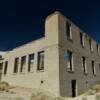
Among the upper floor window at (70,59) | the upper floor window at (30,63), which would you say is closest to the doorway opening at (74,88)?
the upper floor window at (70,59)

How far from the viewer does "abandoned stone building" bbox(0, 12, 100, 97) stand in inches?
635

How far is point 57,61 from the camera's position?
15.9m

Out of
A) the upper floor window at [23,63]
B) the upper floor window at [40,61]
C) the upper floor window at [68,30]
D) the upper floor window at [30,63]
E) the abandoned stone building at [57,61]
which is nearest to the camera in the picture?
the abandoned stone building at [57,61]

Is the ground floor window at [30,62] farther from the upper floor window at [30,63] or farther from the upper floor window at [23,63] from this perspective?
the upper floor window at [23,63]

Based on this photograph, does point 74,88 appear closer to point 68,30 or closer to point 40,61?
point 40,61

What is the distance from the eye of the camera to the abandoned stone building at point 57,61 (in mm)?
16141

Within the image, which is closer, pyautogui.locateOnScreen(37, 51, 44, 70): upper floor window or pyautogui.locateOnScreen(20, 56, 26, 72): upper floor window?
pyautogui.locateOnScreen(37, 51, 44, 70): upper floor window

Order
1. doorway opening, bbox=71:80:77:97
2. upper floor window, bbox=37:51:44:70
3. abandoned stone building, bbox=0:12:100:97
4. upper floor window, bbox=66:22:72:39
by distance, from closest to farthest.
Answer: abandoned stone building, bbox=0:12:100:97 < doorway opening, bbox=71:80:77:97 < upper floor window, bbox=37:51:44:70 < upper floor window, bbox=66:22:72:39

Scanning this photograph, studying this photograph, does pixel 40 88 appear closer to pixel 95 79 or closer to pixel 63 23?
pixel 63 23

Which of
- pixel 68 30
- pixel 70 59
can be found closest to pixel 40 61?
pixel 70 59

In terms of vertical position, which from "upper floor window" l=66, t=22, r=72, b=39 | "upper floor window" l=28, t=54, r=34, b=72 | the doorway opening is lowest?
the doorway opening

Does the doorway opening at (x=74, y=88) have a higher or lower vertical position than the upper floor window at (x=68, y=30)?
→ lower

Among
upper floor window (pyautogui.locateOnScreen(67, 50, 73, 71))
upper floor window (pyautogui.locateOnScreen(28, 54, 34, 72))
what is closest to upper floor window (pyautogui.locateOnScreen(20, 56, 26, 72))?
upper floor window (pyautogui.locateOnScreen(28, 54, 34, 72))

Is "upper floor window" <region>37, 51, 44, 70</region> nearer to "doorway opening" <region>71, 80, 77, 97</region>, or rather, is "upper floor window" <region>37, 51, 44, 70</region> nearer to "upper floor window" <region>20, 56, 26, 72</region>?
"upper floor window" <region>20, 56, 26, 72</region>
